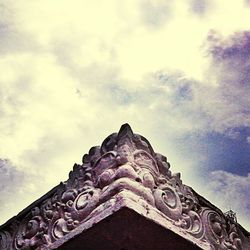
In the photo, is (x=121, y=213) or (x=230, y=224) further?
(x=230, y=224)

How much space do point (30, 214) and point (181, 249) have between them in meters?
1.72

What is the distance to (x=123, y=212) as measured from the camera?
4711 mm

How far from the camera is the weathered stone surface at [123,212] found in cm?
486

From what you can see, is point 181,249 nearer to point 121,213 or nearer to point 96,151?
point 121,213

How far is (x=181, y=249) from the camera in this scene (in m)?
5.09

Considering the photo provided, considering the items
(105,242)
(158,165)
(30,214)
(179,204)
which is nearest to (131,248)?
(105,242)

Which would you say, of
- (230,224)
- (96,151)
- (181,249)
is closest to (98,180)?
(96,151)

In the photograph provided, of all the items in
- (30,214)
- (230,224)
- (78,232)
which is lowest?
(78,232)

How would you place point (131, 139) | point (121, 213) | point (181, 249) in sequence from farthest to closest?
1. point (131, 139)
2. point (181, 249)
3. point (121, 213)

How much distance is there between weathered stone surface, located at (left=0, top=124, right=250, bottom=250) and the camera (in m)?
4.86

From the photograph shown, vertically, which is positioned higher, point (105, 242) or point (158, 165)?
point (158, 165)

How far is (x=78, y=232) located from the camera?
4949mm

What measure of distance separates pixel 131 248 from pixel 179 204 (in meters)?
0.67

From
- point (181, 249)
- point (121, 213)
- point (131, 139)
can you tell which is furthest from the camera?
point (131, 139)
